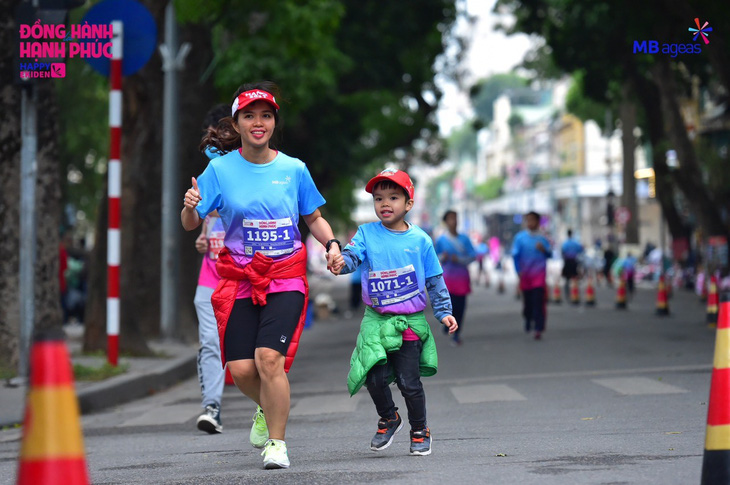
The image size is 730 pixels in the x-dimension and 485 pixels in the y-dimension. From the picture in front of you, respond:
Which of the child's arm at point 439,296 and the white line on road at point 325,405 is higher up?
the child's arm at point 439,296

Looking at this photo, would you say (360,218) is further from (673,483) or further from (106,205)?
(673,483)

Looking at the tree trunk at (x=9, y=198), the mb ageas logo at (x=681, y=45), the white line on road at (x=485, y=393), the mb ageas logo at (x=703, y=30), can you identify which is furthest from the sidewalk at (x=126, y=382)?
the mb ageas logo at (x=703, y=30)

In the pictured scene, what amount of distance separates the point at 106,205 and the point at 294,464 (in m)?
9.02

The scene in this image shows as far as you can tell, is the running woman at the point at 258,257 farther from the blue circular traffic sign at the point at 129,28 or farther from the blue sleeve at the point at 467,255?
the blue sleeve at the point at 467,255

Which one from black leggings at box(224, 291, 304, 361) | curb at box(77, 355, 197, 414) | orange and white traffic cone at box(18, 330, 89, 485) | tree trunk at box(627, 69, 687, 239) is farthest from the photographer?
tree trunk at box(627, 69, 687, 239)

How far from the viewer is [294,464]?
6.03 meters

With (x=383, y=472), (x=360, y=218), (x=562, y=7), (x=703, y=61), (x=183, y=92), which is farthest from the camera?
(x=360, y=218)

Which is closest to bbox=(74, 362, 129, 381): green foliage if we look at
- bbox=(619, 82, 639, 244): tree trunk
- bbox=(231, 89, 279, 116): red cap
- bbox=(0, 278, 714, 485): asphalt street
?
bbox=(0, 278, 714, 485): asphalt street

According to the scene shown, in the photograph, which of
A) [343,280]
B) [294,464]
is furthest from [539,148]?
[294,464]

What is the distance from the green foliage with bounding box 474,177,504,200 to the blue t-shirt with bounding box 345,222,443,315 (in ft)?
464

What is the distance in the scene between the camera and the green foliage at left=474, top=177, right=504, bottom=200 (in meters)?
150

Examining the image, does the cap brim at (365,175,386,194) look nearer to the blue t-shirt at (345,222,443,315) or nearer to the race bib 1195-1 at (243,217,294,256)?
the blue t-shirt at (345,222,443,315)

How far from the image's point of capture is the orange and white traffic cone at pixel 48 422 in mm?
3082

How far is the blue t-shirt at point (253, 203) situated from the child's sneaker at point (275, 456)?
884 millimetres
